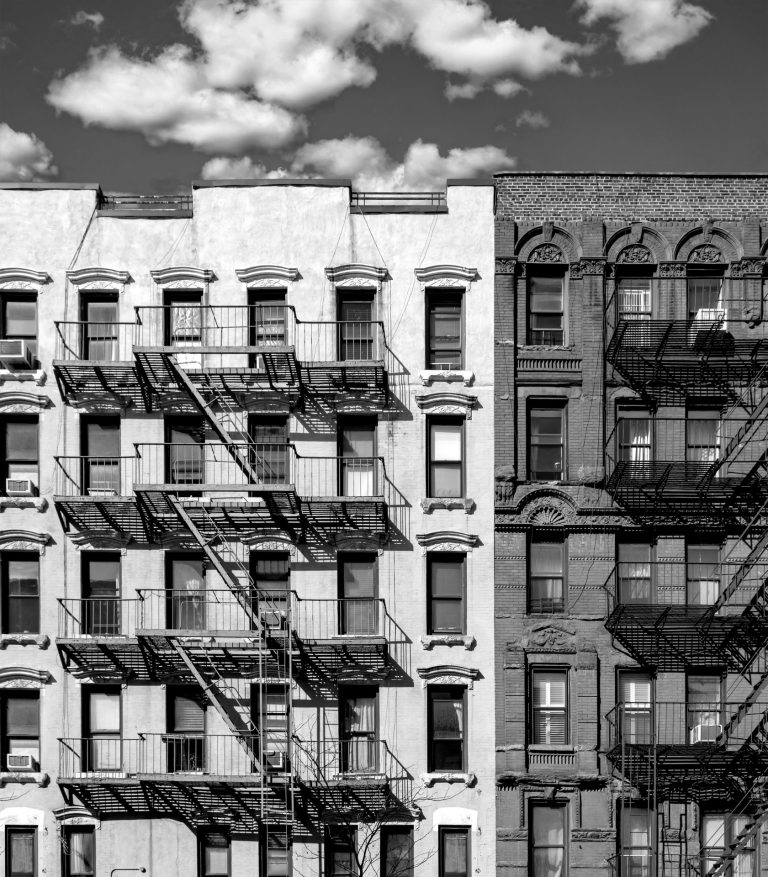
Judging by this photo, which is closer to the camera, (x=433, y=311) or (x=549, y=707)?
(x=549, y=707)

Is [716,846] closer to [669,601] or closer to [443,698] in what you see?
[669,601]

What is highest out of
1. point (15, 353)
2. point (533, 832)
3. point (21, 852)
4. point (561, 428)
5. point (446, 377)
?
point (15, 353)

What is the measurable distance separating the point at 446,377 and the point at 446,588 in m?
4.71

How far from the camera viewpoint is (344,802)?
1836 centimetres

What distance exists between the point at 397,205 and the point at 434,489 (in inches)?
264

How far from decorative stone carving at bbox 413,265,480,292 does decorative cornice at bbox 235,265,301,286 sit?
9.16 feet

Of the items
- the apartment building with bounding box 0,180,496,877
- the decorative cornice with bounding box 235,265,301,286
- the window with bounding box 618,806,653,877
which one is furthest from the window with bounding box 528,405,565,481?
the window with bounding box 618,806,653,877

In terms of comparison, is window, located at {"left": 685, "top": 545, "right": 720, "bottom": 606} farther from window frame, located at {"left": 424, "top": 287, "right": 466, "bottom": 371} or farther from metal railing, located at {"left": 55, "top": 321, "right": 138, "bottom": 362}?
metal railing, located at {"left": 55, "top": 321, "right": 138, "bottom": 362}

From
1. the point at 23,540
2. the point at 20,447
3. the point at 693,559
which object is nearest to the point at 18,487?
the point at 20,447

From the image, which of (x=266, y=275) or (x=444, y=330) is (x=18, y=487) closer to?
(x=266, y=275)

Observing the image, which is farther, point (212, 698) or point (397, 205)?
point (397, 205)

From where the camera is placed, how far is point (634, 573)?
19.1 metres

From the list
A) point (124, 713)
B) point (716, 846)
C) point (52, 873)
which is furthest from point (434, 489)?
point (52, 873)

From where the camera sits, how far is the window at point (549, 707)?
1880 centimetres
